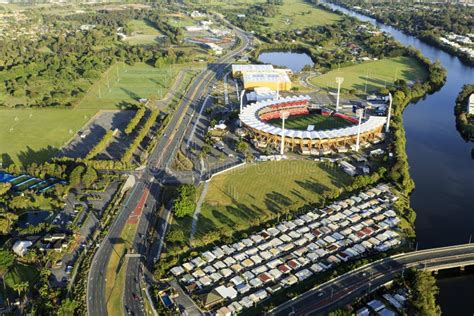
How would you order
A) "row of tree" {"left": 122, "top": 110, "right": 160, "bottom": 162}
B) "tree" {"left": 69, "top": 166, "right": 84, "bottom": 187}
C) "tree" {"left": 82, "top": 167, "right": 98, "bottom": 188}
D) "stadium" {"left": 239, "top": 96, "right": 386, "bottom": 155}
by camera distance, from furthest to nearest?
"stadium" {"left": 239, "top": 96, "right": 386, "bottom": 155} → "row of tree" {"left": 122, "top": 110, "right": 160, "bottom": 162} → "tree" {"left": 82, "top": 167, "right": 98, "bottom": 188} → "tree" {"left": 69, "top": 166, "right": 84, "bottom": 187}

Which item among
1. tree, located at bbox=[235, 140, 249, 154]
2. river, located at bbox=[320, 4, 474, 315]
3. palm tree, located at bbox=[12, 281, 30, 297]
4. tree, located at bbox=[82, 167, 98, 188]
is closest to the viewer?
palm tree, located at bbox=[12, 281, 30, 297]

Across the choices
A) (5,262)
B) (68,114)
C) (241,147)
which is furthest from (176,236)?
(68,114)

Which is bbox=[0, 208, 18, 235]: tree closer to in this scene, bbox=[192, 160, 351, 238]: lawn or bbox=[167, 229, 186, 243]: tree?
bbox=[167, 229, 186, 243]: tree

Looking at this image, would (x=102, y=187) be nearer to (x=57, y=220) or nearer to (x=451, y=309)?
(x=57, y=220)

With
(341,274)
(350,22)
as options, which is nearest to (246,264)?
(341,274)

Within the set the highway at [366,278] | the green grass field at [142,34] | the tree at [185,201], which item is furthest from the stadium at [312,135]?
the green grass field at [142,34]

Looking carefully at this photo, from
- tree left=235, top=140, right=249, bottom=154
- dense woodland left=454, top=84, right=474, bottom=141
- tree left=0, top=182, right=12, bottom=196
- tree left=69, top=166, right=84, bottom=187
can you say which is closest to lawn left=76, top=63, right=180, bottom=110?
tree left=69, top=166, right=84, bottom=187

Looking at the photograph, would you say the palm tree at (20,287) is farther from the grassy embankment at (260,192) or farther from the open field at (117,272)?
the grassy embankment at (260,192)
